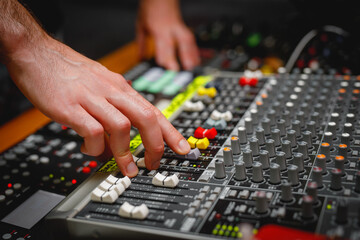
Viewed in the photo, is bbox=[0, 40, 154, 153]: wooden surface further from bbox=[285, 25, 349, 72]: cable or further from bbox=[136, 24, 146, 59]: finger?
bbox=[285, 25, 349, 72]: cable

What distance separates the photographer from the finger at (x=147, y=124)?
48.1 inches

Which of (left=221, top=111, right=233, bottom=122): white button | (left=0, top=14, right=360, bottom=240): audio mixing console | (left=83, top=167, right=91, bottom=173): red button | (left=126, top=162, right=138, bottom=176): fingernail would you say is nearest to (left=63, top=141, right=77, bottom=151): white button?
(left=0, top=14, right=360, bottom=240): audio mixing console

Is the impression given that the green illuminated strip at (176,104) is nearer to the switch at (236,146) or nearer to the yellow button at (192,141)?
the yellow button at (192,141)

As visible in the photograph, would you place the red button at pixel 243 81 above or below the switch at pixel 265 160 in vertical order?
below

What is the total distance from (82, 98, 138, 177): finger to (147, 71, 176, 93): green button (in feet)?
2.47

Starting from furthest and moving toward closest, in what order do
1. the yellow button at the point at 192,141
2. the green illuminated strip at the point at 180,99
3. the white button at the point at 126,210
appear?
the green illuminated strip at the point at 180,99 → the yellow button at the point at 192,141 → the white button at the point at 126,210

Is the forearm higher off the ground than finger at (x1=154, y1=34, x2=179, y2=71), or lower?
higher

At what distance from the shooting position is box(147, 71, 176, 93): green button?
1.97m

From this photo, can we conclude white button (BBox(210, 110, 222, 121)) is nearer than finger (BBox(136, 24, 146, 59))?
Yes

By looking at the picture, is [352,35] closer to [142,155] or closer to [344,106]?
[344,106]

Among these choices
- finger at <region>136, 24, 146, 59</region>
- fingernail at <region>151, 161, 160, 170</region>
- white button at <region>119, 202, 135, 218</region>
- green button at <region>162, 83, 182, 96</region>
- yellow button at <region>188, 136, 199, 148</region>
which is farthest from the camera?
finger at <region>136, 24, 146, 59</region>

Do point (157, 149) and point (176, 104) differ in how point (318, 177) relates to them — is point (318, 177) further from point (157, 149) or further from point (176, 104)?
point (176, 104)

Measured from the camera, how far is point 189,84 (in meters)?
1.92

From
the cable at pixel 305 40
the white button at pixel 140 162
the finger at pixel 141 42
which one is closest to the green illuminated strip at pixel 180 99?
the white button at pixel 140 162
